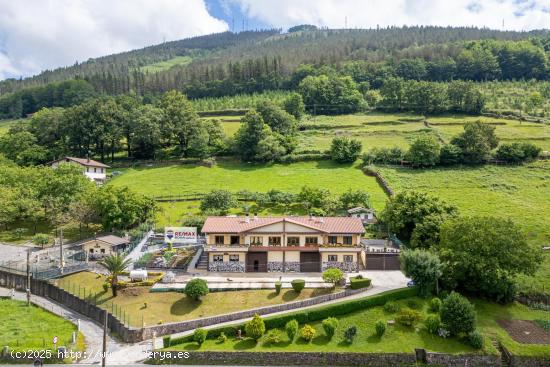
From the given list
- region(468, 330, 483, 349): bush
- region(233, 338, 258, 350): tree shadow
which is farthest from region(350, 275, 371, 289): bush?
region(233, 338, 258, 350): tree shadow

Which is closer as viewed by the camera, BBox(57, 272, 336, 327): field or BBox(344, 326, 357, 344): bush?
BBox(344, 326, 357, 344): bush

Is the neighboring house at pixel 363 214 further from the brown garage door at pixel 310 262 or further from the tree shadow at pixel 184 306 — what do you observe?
the tree shadow at pixel 184 306

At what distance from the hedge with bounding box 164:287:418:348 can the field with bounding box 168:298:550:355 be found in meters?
0.55

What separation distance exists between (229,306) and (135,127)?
68.8 m

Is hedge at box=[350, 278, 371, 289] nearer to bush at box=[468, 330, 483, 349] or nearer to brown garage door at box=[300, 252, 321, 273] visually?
brown garage door at box=[300, 252, 321, 273]

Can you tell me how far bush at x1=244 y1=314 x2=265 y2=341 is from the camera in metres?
42.6

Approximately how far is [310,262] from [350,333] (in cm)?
1598

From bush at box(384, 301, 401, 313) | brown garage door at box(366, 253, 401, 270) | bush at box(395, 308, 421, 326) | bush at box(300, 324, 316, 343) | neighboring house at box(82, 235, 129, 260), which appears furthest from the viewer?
neighboring house at box(82, 235, 129, 260)

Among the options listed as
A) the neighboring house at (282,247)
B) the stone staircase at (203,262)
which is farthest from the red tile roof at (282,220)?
the stone staircase at (203,262)

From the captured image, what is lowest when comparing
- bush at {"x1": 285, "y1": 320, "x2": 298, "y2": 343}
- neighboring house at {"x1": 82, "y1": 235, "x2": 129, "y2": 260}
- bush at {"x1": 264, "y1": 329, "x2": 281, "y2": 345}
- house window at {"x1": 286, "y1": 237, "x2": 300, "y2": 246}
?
bush at {"x1": 264, "y1": 329, "x2": 281, "y2": 345}

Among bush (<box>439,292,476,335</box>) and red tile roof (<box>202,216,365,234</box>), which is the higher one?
red tile roof (<box>202,216,365,234</box>)

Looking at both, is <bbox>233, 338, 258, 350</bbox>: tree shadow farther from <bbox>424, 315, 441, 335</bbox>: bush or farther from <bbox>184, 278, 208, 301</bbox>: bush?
<bbox>424, 315, 441, 335</bbox>: bush

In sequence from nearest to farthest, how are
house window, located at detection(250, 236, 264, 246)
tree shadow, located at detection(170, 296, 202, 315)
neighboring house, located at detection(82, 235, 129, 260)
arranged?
1. tree shadow, located at detection(170, 296, 202, 315)
2. house window, located at detection(250, 236, 264, 246)
3. neighboring house, located at detection(82, 235, 129, 260)

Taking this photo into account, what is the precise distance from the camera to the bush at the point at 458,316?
1692 inches
